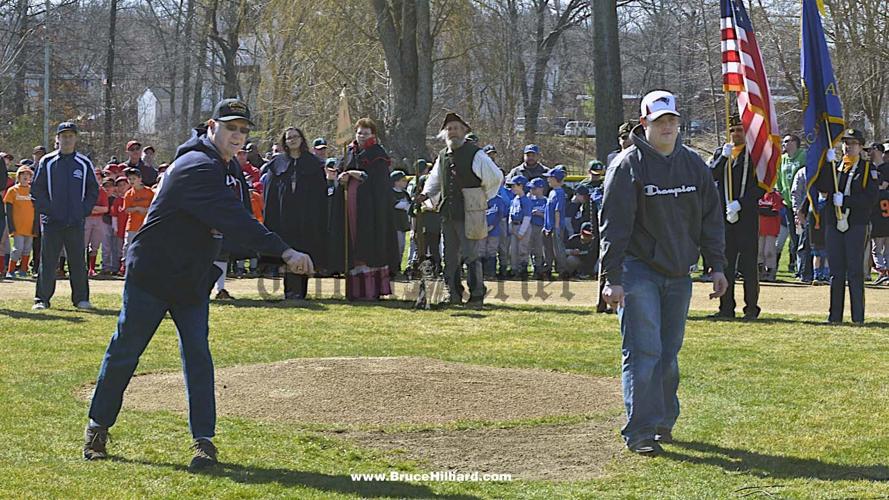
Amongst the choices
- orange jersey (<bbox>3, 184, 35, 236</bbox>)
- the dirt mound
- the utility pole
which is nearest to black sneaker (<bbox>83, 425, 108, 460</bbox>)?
the dirt mound

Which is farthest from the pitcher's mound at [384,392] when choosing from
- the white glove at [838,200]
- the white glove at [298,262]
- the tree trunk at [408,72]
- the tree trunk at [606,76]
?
the tree trunk at [408,72]

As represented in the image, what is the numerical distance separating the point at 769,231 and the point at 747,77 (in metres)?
4.94

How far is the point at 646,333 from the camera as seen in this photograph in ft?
24.9

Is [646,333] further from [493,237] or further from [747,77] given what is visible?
[493,237]

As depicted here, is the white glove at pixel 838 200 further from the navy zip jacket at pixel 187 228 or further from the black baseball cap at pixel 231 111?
the navy zip jacket at pixel 187 228

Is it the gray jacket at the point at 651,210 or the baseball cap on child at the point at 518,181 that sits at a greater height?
the baseball cap on child at the point at 518,181

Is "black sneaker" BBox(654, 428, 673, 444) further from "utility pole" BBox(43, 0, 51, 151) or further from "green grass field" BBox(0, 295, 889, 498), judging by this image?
"utility pole" BBox(43, 0, 51, 151)

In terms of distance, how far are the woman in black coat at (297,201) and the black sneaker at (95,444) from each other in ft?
28.6

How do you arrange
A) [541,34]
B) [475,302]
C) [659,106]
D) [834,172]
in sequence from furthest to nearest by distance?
[541,34] < [475,302] < [834,172] < [659,106]

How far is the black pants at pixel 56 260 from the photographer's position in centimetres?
1471

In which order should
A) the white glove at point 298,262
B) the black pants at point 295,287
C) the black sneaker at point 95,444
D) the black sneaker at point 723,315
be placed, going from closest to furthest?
the white glove at point 298,262 → the black sneaker at point 95,444 → the black sneaker at point 723,315 → the black pants at point 295,287

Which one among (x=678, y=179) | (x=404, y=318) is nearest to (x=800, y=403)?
(x=678, y=179)

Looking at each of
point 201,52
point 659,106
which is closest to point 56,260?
point 659,106

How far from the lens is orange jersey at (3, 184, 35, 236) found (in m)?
19.6
